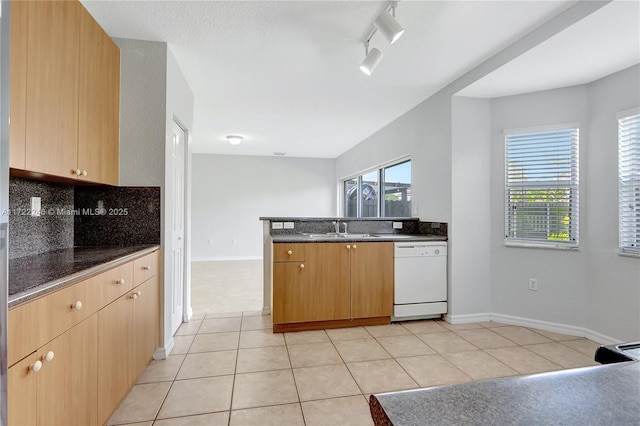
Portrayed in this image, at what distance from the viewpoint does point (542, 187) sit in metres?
2.86

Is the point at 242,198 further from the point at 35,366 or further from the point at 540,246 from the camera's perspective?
the point at 35,366

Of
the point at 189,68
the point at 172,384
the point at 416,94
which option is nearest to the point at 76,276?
the point at 172,384

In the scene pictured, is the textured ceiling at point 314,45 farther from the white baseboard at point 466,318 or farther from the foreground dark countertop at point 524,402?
the white baseboard at point 466,318

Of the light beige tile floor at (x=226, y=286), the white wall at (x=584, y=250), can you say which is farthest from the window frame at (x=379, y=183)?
the light beige tile floor at (x=226, y=286)

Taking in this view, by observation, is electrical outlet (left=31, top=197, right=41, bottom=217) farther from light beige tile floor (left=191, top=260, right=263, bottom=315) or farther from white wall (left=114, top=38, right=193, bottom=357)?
light beige tile floor (left=191, top=260, right=263, bottom=315)

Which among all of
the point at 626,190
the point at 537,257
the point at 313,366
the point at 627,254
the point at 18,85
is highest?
the point at 18,85

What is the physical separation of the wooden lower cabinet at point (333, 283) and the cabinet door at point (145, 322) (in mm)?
975

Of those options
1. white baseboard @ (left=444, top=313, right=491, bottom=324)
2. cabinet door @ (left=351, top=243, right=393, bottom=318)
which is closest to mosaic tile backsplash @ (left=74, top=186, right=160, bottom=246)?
cabinet door @ (left=351, top=243, right=393, bottom=318)

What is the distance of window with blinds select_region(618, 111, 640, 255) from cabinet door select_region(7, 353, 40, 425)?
366 centimetres

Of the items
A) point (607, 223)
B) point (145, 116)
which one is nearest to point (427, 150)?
point (607, 223)

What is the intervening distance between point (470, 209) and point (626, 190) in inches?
45.1

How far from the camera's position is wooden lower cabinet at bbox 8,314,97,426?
902 mm

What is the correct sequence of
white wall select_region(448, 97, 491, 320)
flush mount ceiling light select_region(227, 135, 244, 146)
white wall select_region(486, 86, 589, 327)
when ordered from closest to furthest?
white wall select_region(486, 86, 589, 327), white wall select_region(448, 97, 491, 320), flush mount ceiling light select_region(227, 135, 244, 146)

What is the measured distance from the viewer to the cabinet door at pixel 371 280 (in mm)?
2902
